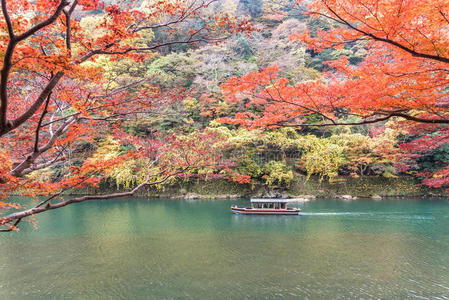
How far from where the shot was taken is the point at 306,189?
18578 mm

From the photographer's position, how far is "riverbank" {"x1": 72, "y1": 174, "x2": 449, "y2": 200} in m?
18.1

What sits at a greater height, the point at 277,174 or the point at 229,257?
the point at 277,174

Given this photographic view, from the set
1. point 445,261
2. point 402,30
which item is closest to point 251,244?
point 445,261

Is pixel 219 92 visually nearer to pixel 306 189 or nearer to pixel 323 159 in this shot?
pixel 323 159

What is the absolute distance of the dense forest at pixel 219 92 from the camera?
2.82m

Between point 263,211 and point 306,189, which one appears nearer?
point 263,211

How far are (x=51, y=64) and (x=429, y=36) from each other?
388 centimetres

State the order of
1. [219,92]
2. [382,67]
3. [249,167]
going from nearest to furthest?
Result: [382,67] → [249,167] → [219,92]

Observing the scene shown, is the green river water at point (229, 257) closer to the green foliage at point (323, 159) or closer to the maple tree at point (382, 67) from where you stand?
the maple tree at point (382, 67)

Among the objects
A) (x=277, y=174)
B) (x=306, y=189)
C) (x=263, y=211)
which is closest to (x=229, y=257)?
(x=263, y=211)

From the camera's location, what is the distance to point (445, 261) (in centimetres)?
750

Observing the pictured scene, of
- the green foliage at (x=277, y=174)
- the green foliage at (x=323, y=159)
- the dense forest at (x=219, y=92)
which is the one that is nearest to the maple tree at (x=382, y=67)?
the dense forest at (x=219, y=92)

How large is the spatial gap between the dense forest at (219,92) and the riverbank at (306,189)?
39 centimetres

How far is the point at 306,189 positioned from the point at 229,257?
→ 40.0 ft
